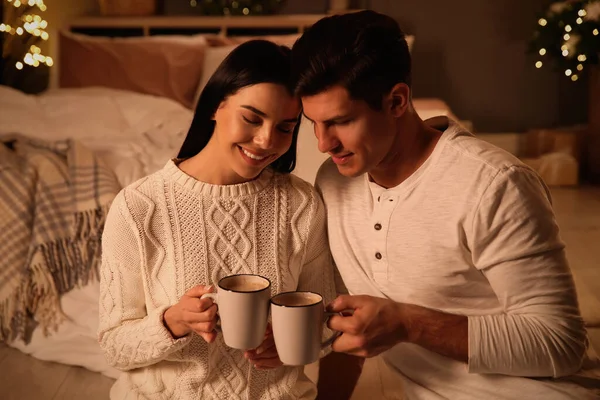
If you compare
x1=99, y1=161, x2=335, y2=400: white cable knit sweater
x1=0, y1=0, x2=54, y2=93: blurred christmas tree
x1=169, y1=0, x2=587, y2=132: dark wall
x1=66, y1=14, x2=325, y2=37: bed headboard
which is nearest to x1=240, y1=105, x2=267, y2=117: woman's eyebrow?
x1=99, y1=161, x2=335, y2=400: white cable knit sweater

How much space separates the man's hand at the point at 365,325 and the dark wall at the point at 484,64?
3.92 m

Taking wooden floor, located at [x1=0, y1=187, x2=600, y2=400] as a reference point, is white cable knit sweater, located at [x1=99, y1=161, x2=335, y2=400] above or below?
above

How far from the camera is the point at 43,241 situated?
2.10m

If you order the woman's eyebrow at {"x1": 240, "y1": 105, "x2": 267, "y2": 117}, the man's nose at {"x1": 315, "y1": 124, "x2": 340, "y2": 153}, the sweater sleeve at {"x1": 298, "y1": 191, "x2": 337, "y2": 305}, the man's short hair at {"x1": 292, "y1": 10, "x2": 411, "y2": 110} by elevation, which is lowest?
the sweater sleeve at {"x1": 298, "y1": 191, "x2": 337, "y2": 305}

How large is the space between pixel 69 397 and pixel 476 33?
380cm

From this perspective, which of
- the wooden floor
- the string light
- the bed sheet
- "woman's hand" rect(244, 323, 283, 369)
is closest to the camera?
"woman's hand" rect(244, 323, 283, 369)

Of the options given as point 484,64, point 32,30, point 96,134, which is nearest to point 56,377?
point 96,134

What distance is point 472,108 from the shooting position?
4902mm

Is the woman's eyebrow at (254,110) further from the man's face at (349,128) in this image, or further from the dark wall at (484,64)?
the dark wall at (484,64)

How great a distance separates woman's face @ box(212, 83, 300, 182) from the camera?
1.12 m

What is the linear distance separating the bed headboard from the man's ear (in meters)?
3.20

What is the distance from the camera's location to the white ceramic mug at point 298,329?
0.90 meters

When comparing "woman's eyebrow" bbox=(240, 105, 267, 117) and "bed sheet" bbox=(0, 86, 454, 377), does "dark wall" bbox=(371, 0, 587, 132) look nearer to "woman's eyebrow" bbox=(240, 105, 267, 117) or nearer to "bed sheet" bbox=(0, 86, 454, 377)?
"bed sheet" bbox=(0, 86, 454, 377)

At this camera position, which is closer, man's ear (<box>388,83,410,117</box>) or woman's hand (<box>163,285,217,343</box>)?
woman's hand (<box>163,285,217,343</box>)
